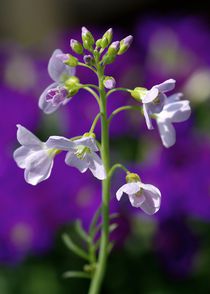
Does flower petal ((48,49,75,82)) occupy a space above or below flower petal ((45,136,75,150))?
above

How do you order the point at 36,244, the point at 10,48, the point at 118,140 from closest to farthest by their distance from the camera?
1. the point at 36,244
2. the point at 118,140
3. the point at 10,48

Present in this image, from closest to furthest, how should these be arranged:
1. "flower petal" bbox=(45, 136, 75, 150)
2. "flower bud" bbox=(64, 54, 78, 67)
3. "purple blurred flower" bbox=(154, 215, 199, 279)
A: "flower petal" bbox=(45, 136, 75, 150)
"flower bud" bbox=(64, 54, 78, 67)
"purple blurred flower" bbox=(154, 215, 199, 279)

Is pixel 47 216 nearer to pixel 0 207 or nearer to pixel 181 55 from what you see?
pixel 0 207

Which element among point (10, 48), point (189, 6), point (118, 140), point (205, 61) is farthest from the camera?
point (189, 6)

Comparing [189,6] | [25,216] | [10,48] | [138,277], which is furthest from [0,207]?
[189,6]

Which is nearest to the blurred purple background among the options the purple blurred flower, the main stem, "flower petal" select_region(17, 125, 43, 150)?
the purple blurred flower

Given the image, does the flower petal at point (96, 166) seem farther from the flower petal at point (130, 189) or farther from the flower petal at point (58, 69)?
the flower petal at point (58, 69)

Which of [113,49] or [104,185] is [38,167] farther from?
[113,49]

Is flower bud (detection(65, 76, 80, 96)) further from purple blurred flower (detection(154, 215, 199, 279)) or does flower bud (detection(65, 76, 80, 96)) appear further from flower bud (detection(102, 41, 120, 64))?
purple blurred flower (detection(154, 215, 199, 279))
